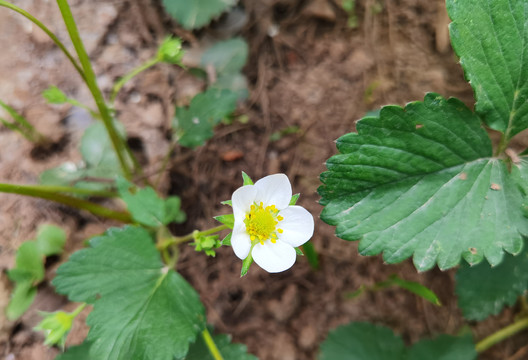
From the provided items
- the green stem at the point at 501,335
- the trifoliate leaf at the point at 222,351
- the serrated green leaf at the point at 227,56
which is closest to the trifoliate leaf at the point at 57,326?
the trifoliate leaf at the point at 222,351

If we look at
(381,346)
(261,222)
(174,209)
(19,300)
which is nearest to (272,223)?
(261,222)

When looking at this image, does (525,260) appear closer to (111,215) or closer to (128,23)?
(111,215)

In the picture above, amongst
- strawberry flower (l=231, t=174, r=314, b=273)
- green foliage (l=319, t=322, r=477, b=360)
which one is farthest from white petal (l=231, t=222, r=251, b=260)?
green foliage (l=319, t=322, r=477, b=360)

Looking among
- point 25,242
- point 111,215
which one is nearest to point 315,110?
point 111,215

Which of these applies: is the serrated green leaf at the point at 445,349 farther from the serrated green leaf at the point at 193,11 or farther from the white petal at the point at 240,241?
the serrated green leaf at the point at 193,11

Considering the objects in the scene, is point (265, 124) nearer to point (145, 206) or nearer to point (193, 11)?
point (193, 11)

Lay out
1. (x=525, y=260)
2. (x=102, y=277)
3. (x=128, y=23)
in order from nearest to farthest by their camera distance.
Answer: (x=102, y=277), (x=525, y=260), (x=128, y=23)

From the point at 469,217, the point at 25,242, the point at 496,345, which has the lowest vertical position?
the point at 496,345
